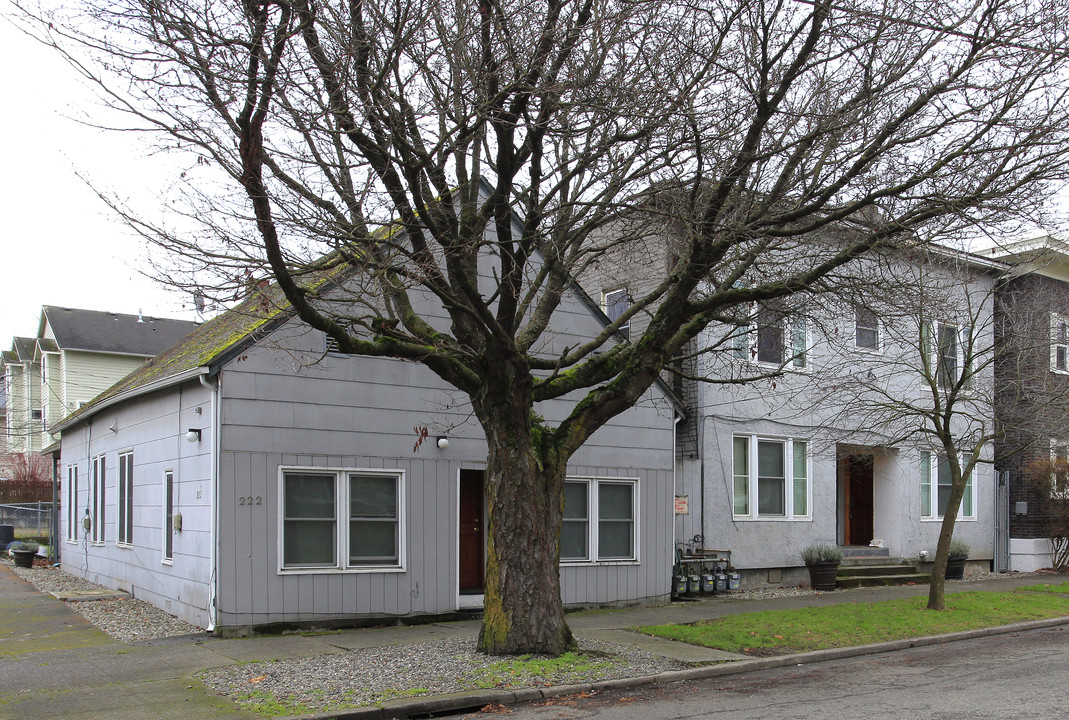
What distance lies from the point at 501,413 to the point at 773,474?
9908 millimetres

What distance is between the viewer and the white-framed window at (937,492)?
70.2 ft

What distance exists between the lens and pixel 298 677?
943 centimetres

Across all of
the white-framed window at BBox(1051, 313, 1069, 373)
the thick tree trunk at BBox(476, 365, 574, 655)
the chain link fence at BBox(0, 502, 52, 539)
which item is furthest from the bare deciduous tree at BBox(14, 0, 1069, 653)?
the chain link fence at BBox(0, 502, 52, 539)

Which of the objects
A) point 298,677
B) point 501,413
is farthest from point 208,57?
point 298,677

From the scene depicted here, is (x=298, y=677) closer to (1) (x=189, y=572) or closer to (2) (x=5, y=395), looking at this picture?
(1) (x=189, y=572)

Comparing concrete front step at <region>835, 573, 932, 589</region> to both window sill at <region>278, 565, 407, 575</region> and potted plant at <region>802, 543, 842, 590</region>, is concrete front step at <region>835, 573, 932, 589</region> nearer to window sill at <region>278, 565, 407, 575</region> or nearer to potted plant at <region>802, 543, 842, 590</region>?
potted plant at <region>802, 543, 842, 590</region>

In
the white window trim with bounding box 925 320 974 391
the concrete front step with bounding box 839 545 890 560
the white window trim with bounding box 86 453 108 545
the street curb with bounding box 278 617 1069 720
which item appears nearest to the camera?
the street curb with bounding box 278 617 1069 720

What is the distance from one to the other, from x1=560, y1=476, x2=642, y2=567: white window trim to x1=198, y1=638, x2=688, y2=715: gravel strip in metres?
4.25

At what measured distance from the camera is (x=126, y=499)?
16.2 metres

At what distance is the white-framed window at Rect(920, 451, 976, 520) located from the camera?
21391 millimetres

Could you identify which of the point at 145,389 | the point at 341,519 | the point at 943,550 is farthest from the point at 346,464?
the point at 943,550

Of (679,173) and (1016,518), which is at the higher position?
(679,173)

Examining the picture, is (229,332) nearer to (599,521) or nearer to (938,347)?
(599,521)

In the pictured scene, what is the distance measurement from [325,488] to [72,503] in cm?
1075
